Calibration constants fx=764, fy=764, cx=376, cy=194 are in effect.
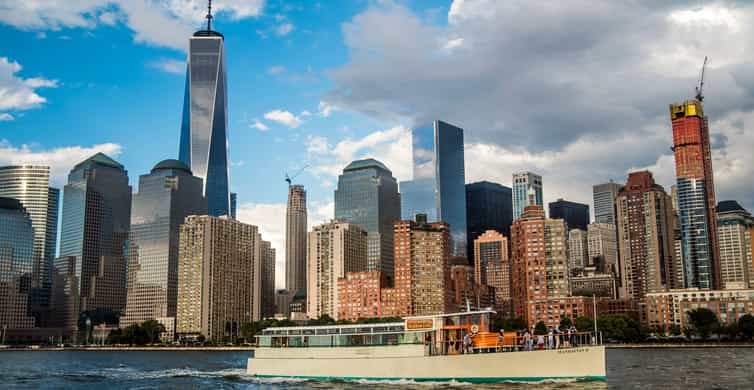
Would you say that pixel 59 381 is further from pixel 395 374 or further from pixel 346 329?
pixel 395 374

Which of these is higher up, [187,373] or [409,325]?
[409,325]

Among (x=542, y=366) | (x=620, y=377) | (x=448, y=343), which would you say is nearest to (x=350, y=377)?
(x=448, y=343)

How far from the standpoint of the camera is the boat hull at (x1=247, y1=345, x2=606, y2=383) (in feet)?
238

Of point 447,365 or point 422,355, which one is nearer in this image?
point 447,365

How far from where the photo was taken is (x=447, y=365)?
74.0 m

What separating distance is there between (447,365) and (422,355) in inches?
117

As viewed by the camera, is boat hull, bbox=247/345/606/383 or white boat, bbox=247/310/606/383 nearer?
boat hull, bbox=247/345/606/383

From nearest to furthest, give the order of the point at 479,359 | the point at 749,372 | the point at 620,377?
the point at 479,359 < the point at 620,377 < the point at 749,372

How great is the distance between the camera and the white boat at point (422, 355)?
72.6 metres

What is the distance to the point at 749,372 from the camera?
92500mm

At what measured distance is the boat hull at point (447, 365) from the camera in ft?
238

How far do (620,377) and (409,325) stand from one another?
26.4 metres

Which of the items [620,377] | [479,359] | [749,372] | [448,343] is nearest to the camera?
[479,359]

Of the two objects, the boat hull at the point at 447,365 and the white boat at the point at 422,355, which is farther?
the white boat at the point at 422,355
